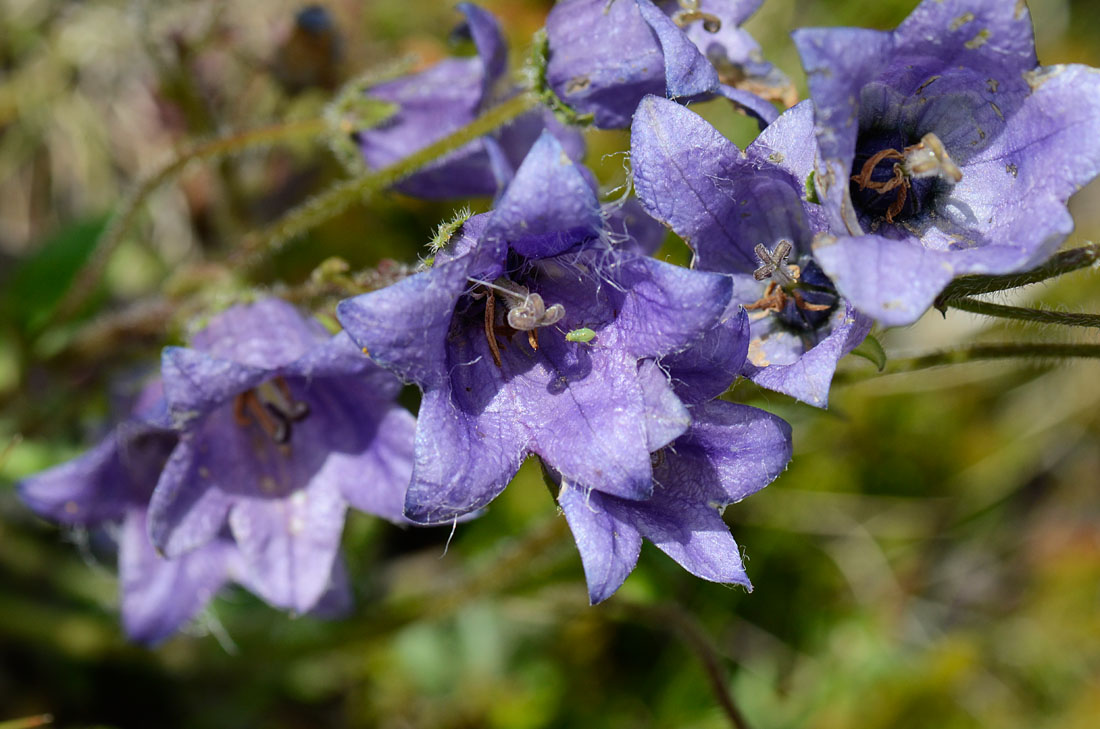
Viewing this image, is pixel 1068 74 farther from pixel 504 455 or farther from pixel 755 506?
pixel 755 506

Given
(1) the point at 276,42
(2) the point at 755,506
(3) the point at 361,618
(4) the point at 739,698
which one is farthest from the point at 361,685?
(1) the point at 276,42

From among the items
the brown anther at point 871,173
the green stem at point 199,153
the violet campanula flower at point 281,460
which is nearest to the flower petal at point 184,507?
the violet campanula flower at point 281,460

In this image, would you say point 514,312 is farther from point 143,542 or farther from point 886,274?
point 143,542

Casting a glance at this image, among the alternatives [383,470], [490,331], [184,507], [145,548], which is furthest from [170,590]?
[490,331]

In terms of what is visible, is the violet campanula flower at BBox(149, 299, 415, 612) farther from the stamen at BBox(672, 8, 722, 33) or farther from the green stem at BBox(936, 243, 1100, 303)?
the green stem at BBox(936, 243, 1100, 303)

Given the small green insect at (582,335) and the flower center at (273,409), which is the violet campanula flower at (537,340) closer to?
the small green insect at (582,335)

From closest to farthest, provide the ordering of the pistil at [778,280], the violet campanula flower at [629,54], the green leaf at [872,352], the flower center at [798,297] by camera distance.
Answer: the green leaf at [872,352]
the pistil at [778,280]
the flower center at [798,297]
the violet campanula flower at [629,54]
